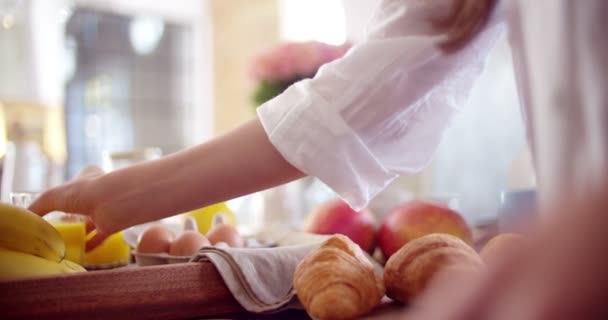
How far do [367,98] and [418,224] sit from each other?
34cm

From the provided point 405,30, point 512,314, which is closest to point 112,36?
point 405,30

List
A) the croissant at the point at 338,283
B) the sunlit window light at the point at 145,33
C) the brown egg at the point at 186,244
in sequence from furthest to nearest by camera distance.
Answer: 1. the sunlit window light at the point at 145,33
2. the brown egg at the point at 186,244
3. the croissant at the point at 338,283

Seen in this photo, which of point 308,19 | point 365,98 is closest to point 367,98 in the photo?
point 365,98

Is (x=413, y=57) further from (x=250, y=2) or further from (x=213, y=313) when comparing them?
(x=250, y=2)

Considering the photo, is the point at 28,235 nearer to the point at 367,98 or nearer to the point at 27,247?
the point at 27,247

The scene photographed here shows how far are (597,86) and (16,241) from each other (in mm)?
521

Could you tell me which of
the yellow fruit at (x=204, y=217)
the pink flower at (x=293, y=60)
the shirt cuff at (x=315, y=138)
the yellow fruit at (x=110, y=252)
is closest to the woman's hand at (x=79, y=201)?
the yellow fruit at (x=110, y=252)

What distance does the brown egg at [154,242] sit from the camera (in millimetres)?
767

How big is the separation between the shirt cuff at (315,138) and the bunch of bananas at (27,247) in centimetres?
24

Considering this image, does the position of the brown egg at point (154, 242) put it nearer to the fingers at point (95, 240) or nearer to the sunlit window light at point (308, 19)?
the fingers at point (95, 240)

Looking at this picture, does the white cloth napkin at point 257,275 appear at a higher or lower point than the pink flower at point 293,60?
lower

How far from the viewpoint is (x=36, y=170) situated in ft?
5.42

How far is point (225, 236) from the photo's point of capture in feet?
2.76

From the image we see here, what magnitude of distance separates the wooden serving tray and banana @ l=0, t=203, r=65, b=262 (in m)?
0.10
